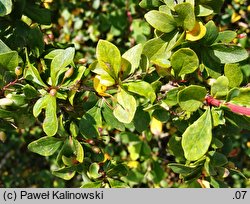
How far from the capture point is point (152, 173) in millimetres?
2115

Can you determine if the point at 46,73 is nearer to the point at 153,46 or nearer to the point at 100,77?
the point at 100,77

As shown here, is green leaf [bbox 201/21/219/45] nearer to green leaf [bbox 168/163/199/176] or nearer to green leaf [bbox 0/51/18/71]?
green leaf [bbox 168/163/199/176]

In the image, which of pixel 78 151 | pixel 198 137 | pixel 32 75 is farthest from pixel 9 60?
pixel 198 137

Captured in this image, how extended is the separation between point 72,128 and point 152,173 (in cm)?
103

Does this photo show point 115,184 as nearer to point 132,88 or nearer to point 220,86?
point 132,88

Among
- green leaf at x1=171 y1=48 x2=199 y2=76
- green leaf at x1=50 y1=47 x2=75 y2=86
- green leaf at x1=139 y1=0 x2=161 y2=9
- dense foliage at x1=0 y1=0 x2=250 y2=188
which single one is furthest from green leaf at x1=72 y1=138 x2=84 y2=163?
green leaf at x1=139 y1=0 x2=161 y2=9

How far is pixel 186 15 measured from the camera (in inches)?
40.6

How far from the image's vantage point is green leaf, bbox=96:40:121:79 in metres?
0.99
